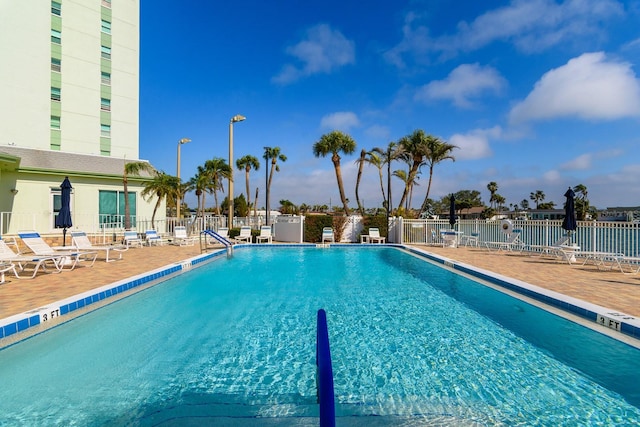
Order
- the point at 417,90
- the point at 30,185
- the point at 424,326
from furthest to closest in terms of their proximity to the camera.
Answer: the point at 417,90, the point at 30,185, the point at 424,326

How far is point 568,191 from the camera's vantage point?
11.4m

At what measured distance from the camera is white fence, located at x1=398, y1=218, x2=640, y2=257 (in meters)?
10.1

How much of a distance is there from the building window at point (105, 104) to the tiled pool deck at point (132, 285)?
21.5 metres

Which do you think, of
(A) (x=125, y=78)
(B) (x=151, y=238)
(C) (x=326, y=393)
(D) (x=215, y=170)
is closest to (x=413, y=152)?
(D) (x=215, y=170)

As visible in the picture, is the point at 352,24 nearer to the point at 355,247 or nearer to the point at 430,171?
the point at 355,247

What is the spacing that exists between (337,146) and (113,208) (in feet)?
54.0

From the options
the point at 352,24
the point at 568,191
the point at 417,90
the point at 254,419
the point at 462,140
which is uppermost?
the point at 352,24

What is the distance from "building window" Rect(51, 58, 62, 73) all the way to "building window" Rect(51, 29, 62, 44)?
4.35ft

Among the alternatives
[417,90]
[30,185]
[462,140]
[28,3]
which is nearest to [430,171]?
[462,140]

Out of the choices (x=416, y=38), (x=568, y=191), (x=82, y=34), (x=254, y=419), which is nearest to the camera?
(x=254, y=419)

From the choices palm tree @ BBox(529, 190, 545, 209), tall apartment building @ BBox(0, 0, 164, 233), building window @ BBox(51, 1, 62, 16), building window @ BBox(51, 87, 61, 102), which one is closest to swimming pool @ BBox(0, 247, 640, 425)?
tall apartment building @ BBox(0, 0, 164, 233)

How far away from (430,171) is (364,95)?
32.6ft

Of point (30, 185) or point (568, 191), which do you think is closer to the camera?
Result: point (568, 191)

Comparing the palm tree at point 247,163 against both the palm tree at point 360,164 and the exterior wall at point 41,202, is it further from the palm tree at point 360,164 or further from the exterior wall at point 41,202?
the exterior wall at point 41,202
